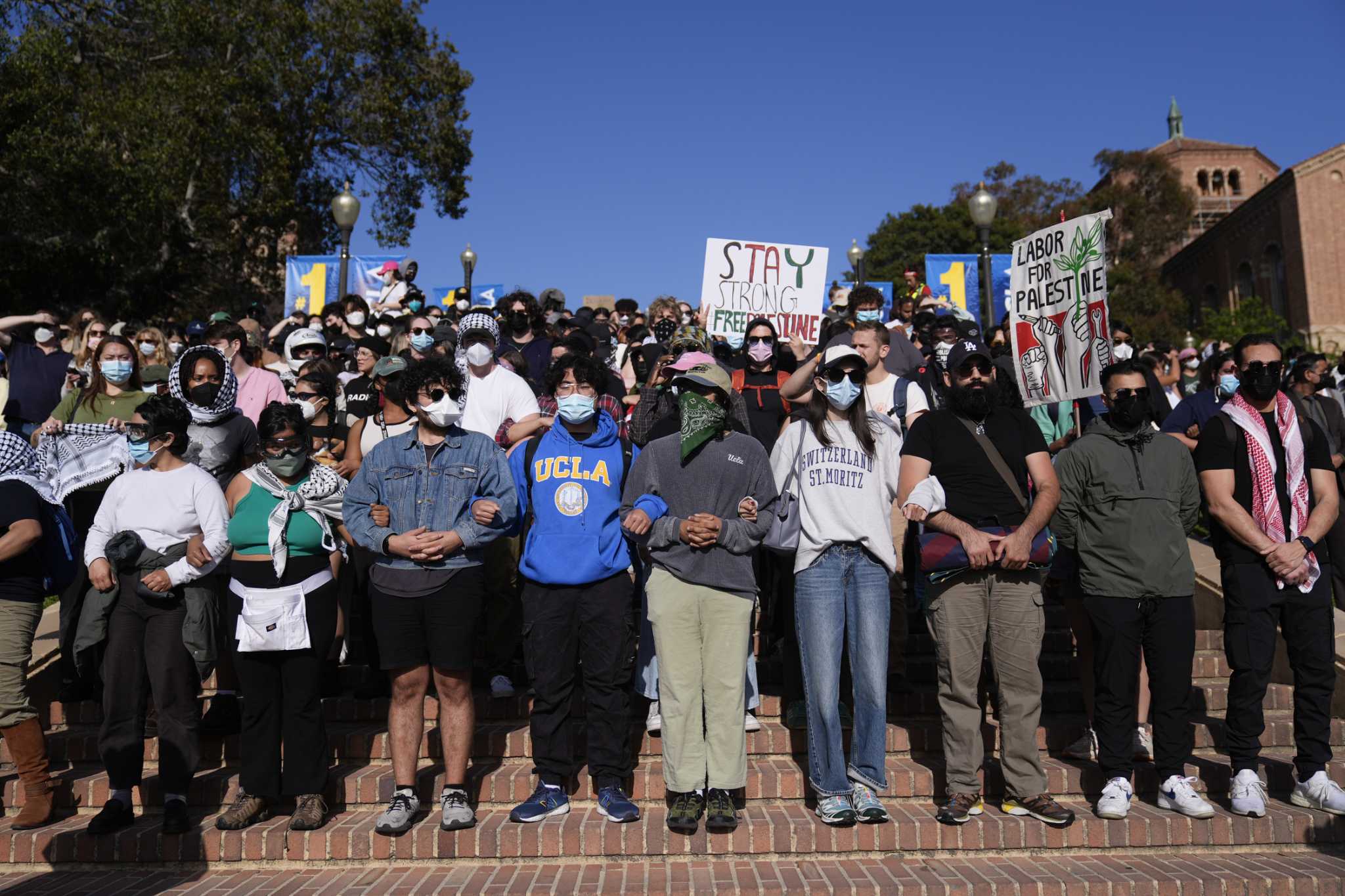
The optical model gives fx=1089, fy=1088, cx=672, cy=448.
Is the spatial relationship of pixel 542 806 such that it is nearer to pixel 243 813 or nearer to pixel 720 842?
pixel 720 842

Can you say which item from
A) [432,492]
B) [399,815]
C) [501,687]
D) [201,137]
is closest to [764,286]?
[501,687]

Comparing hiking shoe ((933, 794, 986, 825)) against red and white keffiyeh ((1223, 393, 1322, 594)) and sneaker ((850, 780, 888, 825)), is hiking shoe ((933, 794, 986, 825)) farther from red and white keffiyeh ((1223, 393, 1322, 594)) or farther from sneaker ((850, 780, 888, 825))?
red and white keffiyeh ((1223, 393, 1322, 594))

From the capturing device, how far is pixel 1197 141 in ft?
306

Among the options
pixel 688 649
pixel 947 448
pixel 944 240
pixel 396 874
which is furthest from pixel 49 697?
pixel 944 240

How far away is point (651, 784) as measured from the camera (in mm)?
5953

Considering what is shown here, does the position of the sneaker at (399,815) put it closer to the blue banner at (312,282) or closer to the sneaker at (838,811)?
the sneaker at (838,811)

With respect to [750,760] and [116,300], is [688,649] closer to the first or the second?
[750,760]

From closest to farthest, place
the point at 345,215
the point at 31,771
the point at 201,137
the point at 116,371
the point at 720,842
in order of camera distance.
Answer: the point at 720,842
the point at 31,771
the point at 116,371
the point at 345,215
the point at 201,137

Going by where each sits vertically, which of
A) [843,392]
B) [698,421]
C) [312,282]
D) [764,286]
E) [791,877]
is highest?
[312,282]

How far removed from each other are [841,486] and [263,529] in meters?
2.98

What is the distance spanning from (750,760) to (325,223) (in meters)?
32.0

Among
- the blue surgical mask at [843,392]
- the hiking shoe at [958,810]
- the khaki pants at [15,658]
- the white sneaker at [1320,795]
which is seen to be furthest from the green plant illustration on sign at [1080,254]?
the khaki pants at [15,658]

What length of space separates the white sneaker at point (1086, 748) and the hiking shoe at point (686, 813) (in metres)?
2.23

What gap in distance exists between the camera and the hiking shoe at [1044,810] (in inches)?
214
